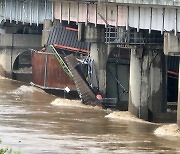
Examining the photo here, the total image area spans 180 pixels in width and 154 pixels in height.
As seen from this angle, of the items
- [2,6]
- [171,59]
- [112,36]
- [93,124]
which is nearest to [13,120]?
[93,124]

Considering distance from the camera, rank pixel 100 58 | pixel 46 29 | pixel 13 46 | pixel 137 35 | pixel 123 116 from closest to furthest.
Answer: pixel 123 116 < pixel 137 35 < pixel 100 58 < pixel 46 29 < pixel 13 46

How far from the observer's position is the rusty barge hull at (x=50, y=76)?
68.4 m

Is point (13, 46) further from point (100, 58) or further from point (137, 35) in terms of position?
point (137, 35)

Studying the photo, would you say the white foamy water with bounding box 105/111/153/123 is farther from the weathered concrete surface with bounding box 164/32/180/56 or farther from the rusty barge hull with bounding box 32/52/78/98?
the rusty barge hull with bounding box 32/52/78/98

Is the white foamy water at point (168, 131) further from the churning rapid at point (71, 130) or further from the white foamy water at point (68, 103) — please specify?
the white foamy water at point (68, 103)

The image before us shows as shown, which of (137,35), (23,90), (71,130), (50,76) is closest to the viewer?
(71,130)

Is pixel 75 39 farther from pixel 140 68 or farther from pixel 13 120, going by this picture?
pixel 13 120

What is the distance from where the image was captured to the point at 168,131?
151 ft

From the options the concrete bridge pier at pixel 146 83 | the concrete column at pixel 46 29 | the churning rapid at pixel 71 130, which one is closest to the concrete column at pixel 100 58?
the churning rapid at pixel 71 130

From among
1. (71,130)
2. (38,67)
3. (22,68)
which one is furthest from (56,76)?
(71,130)

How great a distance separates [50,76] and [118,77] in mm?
8518

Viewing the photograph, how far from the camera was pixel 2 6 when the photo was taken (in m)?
78.4

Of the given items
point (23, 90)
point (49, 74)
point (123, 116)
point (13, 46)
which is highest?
point (13, 46)

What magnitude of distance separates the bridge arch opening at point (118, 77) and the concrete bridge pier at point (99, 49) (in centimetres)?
68
